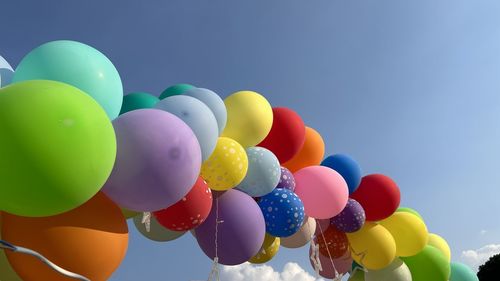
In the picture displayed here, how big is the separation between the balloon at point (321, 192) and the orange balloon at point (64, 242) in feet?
8.93

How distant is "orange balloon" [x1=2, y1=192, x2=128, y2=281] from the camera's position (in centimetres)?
261

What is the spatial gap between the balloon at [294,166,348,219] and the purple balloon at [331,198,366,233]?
1.21 ft

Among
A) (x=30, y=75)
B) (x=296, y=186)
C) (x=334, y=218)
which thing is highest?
(x=30, y=75)

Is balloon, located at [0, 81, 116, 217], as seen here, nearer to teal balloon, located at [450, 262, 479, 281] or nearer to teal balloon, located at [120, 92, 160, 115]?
teal balloon, located at [120, 92, 160, 115]

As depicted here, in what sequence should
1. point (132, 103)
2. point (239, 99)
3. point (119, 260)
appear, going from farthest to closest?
point (239, 99)
point (132, 103)
point (119, 260)

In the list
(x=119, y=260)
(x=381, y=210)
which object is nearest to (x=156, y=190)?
(x=119, y=260)

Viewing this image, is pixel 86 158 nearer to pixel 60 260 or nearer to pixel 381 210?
pixel 60 260

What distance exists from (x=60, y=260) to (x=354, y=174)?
13.3 feet

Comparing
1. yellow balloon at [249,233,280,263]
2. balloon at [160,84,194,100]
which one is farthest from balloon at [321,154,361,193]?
balloon at [160,84,194,100]

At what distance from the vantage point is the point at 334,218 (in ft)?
18.3

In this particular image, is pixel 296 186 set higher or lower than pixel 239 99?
lower

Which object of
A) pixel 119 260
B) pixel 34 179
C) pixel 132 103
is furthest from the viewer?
pixel 132 103

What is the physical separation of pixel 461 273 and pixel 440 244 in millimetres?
586

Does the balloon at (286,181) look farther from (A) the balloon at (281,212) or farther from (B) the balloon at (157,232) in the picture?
(B) the balloon at (157,232)
